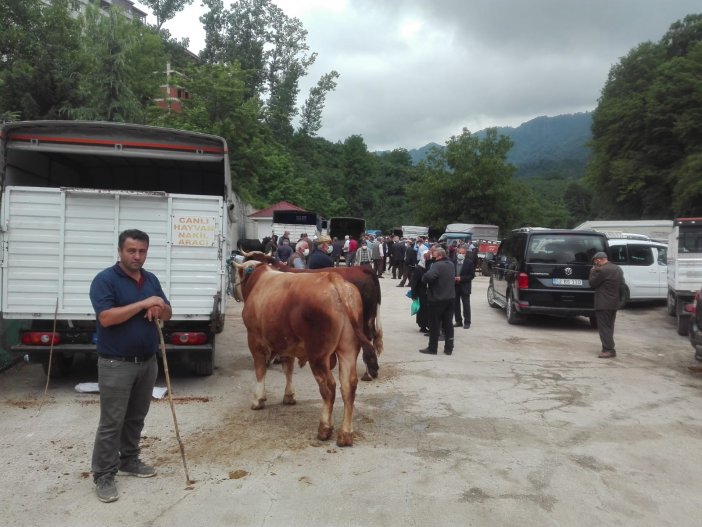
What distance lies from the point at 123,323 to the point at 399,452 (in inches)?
103

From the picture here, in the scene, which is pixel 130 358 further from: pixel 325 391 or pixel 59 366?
pixel 59 366

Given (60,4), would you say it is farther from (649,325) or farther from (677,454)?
(677,454)

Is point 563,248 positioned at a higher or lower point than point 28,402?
higher

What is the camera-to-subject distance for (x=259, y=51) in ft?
185

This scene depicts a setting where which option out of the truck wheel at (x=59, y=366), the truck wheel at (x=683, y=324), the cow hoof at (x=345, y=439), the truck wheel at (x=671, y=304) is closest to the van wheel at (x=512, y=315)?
the truck wheel at (x=683, y=324)

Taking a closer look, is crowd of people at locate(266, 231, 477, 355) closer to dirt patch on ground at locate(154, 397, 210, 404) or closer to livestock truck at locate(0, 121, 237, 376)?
livestock truck at locate(0, 121, 237, 376)

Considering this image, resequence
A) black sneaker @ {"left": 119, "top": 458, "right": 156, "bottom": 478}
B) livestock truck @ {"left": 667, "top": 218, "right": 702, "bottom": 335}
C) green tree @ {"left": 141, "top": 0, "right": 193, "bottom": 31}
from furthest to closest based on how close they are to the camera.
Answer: green tree @ {"left": 141, "top": 0, "right": 193, "bottom": 31} < livestock truck @ {"left": 667, "top": 218, "right": 702, "bottom": 335} < black sneaker @ {"left": 119, "top": 458, "right": 156, "bottom": 478}

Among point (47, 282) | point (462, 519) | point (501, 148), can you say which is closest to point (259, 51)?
point (501, 148)

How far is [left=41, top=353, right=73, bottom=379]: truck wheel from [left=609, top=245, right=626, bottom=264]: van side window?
1328 centimetres

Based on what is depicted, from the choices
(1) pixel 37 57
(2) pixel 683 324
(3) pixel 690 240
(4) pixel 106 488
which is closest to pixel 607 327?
(2) pixel 683 324

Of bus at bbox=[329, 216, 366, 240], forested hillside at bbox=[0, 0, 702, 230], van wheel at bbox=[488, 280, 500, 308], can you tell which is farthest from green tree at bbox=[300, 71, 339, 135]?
van wheel at bbox=[488, 280, 500, 308]

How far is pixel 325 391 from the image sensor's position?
5.41m

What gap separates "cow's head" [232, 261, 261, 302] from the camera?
23.5ft

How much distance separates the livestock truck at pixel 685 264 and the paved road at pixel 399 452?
12.3 feet
